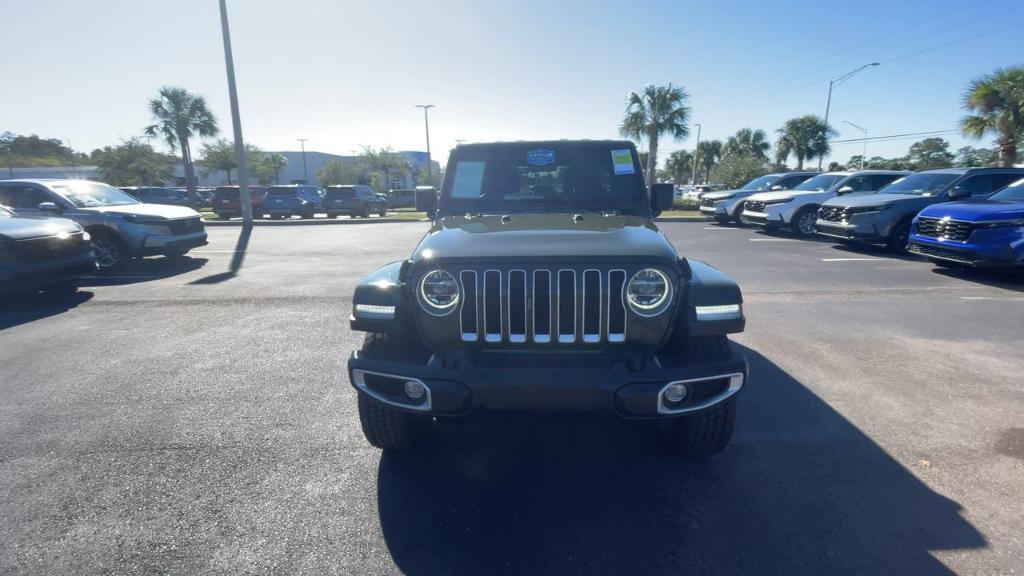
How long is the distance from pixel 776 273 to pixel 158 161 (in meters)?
54.0

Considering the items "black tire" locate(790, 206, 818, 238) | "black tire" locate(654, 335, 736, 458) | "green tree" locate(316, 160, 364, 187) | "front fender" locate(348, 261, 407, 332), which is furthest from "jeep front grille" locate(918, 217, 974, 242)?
"green tree" locate(316, 160, 364, 187)

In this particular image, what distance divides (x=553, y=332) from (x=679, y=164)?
77.3m

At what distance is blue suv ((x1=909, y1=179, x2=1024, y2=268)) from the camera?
6.89 meters

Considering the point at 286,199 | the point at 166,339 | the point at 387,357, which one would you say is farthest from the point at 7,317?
the point at 286,199

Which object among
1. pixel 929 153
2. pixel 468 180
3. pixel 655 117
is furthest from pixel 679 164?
pixel 468 180

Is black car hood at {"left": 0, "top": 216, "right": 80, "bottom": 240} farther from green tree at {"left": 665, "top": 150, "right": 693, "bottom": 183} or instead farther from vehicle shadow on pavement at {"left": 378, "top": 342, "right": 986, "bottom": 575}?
green tree at {"left": 665, "top": 150, "right": 693, "bottom": 183}

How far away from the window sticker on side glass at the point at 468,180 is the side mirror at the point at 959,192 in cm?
906

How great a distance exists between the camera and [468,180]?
155 inches

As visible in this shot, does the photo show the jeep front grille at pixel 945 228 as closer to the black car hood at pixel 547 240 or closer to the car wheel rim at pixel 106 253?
the black car hood at pixel 547 240

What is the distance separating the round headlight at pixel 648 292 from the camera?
2414 mm

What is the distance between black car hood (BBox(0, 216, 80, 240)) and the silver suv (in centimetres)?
176

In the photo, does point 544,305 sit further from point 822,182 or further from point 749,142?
point 749,142

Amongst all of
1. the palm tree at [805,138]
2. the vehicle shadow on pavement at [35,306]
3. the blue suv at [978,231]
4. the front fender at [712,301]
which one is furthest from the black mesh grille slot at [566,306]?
the palm tree at [805,138]

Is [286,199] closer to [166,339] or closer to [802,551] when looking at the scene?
[166,339]
